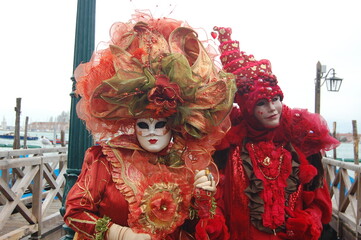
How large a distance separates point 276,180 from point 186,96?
945 mm

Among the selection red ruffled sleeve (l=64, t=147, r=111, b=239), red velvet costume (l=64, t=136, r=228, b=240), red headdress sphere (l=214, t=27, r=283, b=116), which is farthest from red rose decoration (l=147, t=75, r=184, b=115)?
red headdress sphere (l=214, t=27, r=283, b=116)

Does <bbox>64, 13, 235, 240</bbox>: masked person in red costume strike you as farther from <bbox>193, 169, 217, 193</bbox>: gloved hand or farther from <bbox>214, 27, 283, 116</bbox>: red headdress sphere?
<bbox>214, 27, 283, 116</bbox>: red headdress sphere

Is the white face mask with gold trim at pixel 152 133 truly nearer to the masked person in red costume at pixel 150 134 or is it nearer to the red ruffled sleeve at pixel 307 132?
the masked person in red costume at pixel 150 134

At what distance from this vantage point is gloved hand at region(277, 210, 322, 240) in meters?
2.04

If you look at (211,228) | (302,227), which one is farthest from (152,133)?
(302,227)

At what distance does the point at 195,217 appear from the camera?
1.84 metres

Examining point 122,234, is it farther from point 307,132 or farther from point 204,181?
point 307,132

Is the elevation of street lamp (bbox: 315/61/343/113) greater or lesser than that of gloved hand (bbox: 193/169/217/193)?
greater

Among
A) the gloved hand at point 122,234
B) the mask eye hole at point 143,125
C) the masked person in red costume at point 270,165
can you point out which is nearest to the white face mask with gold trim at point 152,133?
the mask eye hole at point 143,125

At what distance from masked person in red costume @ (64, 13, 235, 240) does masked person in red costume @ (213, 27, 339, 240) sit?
305mm

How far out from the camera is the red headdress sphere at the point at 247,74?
7.23ft

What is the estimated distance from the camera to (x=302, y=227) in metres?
2.03

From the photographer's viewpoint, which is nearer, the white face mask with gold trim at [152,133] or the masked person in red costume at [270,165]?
the white face mask with gold trim at [152,133]

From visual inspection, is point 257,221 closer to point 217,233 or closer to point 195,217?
point 217,233
